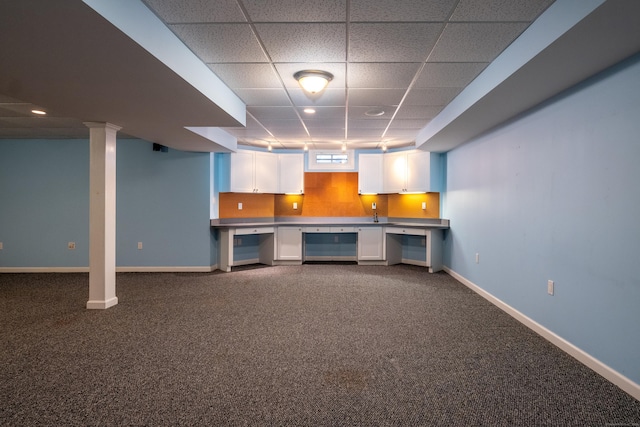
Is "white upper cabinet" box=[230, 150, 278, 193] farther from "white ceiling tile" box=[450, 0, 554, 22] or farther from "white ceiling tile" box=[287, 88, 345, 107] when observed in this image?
"white ceiling tile" box=[450, 0, 554, 22]

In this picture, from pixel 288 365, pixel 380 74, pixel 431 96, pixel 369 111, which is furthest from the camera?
pixel 369 111

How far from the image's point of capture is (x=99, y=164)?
12.9 feet

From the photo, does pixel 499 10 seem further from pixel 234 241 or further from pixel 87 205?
pixel 87 205

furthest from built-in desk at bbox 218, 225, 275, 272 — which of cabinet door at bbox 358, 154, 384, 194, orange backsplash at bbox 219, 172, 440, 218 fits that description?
cabinet door at bbox 358, 154, 384, 194

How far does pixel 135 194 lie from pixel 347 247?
14.3 feet

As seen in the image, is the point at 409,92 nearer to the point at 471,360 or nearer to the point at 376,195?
the point at 471,360

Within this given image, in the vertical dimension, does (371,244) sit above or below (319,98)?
below

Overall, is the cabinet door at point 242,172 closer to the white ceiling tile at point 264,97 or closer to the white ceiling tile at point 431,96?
the white ceiling tile at point 264,97

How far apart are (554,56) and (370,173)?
4809 millimetres

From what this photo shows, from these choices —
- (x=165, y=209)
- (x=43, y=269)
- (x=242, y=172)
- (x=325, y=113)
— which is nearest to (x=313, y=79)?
(x=325, y=113)

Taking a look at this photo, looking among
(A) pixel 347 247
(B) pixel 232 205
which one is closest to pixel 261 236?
(B) pixel 232 205

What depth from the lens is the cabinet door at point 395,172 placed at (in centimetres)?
666

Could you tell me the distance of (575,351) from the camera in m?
2.65

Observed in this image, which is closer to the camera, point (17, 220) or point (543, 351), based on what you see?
point (543, 351)
